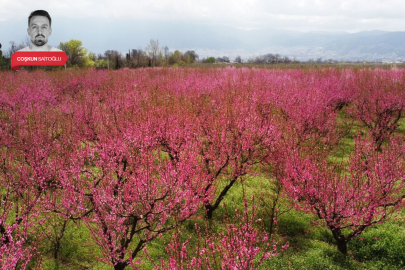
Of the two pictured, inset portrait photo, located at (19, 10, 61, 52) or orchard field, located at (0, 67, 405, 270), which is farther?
inset portrait photo, located at (19, 10, 61, 52)

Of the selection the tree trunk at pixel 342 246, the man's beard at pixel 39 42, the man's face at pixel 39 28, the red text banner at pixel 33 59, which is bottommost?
the tree trunk at pixel 342 246

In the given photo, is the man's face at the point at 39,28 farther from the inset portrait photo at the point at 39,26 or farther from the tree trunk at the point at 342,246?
the tree trunk at the point at 342,246

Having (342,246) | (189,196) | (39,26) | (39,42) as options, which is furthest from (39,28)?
(342,246)

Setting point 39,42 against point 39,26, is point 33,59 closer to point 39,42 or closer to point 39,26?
point 39,42

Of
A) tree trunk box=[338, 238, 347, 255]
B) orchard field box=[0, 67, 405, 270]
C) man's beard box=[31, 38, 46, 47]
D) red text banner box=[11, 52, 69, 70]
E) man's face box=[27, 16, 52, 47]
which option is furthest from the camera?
red text banner box=[11, 52, 69, 70]

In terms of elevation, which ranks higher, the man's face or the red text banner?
the red text banner

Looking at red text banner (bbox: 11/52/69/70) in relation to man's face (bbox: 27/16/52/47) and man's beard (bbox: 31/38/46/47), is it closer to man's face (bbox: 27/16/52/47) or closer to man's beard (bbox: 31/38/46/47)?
man's beard (bbox: 31/38/46/47)

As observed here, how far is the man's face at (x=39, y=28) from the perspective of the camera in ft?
51.0

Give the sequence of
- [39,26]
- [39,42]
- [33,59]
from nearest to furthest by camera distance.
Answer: [39,26] → [39,42] → [33,59]

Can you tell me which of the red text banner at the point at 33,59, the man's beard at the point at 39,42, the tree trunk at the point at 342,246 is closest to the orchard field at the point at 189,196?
the tree trunk at the point at 342,246

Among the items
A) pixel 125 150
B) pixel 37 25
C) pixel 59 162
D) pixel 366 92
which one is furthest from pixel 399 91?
pixel 37 25

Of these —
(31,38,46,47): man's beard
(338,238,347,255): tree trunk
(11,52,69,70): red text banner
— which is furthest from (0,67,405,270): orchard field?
(11,52,69,70): red text banner

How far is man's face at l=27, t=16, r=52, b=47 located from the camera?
51.0 feet

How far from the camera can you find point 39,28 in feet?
52.1
